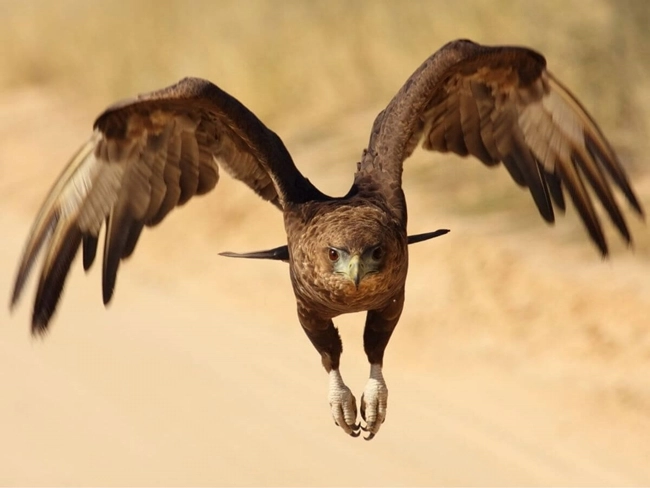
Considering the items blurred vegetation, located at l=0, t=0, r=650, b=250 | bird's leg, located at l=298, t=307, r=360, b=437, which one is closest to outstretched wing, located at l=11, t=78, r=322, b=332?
bird's leg, located at l=298, t=307, r=360, b=437

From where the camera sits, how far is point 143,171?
8.20 meters

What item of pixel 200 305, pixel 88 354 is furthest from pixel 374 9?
pixel 88 354

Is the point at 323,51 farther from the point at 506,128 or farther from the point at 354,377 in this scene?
the point at 506,128

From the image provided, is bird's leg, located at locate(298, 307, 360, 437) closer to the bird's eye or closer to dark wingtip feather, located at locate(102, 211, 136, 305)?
the bird's eye

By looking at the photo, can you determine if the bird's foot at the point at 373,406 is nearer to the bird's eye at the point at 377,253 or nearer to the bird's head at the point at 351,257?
the bird's head at the point at 351,257

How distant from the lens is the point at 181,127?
8.20m

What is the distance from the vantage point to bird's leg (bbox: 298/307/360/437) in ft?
26.1

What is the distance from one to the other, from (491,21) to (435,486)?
23.2 feet

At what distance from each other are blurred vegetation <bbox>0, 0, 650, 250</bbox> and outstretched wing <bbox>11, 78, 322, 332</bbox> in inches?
235

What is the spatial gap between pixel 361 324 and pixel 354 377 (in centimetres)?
91

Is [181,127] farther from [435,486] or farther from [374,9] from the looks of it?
[374,9]

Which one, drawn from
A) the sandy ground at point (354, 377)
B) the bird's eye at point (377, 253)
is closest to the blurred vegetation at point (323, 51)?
the sandy ground at point (354, 377)

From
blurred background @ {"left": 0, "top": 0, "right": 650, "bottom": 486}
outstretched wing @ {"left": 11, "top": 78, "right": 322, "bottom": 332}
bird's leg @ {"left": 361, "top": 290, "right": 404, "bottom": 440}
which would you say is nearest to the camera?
outstretched wing @ {"left": 11, "top": 78, "right": 322, "bottom": 332}

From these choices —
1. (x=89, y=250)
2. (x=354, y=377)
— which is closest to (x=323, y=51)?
(x=354, y=377)
